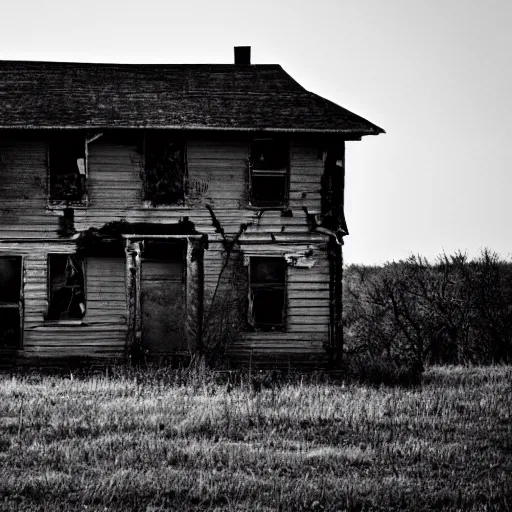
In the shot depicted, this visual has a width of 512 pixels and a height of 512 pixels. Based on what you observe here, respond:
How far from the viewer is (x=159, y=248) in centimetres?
1752

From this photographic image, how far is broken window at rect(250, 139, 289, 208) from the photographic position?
17.4 m

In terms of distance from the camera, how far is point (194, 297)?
16.9m

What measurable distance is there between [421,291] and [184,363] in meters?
8.27

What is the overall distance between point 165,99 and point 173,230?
3.15 m

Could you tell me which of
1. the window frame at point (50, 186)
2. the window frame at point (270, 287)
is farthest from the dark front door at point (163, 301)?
the window frame at point (50, 186)

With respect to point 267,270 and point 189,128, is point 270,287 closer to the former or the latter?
point 267,270

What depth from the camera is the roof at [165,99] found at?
55.4ft

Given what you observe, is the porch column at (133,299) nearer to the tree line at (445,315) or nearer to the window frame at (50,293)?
the window frame at (50,293)

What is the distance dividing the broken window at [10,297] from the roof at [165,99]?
2.98 meters

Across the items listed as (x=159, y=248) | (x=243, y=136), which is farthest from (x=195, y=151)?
(x=159, y=248)

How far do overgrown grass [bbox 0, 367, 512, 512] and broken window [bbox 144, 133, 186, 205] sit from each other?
4592mm

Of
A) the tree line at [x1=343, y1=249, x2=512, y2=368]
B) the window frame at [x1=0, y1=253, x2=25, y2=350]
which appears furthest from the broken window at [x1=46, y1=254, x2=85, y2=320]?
the tree line at [x1=343, y1=249, x2=512, y2=368]

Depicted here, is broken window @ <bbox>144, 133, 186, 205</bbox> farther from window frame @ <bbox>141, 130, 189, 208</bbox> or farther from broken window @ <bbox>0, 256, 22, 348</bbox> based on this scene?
broken window @ <bbox>0, 256, 22, 348</bbox>

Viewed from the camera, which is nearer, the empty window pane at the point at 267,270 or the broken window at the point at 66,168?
the broken window at the point at 66,168
